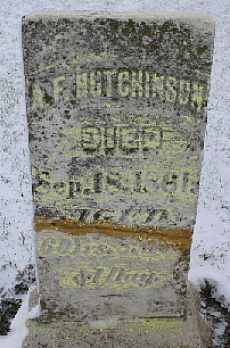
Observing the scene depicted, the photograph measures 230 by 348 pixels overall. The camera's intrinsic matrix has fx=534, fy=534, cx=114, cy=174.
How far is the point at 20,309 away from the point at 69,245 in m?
0.90

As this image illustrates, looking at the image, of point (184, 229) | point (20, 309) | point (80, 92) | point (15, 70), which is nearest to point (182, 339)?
point (184, 229)

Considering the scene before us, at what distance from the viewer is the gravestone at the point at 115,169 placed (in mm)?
2658

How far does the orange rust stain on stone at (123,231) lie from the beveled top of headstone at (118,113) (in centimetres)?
4

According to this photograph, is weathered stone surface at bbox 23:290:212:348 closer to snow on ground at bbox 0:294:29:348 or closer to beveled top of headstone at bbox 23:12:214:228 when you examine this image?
snow on ground at bbox 0:294:29:348

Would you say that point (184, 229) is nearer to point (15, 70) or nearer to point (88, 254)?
point (88, 254)

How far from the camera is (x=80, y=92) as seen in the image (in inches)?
109

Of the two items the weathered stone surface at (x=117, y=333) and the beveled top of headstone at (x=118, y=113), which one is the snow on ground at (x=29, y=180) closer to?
the weathered stone surface at (x=117, y=333)

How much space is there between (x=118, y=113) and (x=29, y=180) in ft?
9.82

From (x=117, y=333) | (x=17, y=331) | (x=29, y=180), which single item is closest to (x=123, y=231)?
(x=117, y=333)

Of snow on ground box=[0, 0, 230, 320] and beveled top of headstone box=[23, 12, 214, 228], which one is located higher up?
beveled top of headstone box=[23, 12, 214, 228]

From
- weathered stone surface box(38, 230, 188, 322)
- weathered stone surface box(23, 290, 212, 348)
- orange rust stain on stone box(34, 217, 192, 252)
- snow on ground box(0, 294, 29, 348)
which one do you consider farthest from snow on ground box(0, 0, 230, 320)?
orange rust stain on stone box(34, 217, 192, 252)

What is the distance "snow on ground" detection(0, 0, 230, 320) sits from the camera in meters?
4.45

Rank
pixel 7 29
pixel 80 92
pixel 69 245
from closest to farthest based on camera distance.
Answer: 1. pixel 80 92
2. pixel 69 245
3. pixel 7 29

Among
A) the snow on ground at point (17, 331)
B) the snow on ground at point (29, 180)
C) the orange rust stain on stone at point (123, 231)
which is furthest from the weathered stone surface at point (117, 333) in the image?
the snow on ground at point (29, 180)
